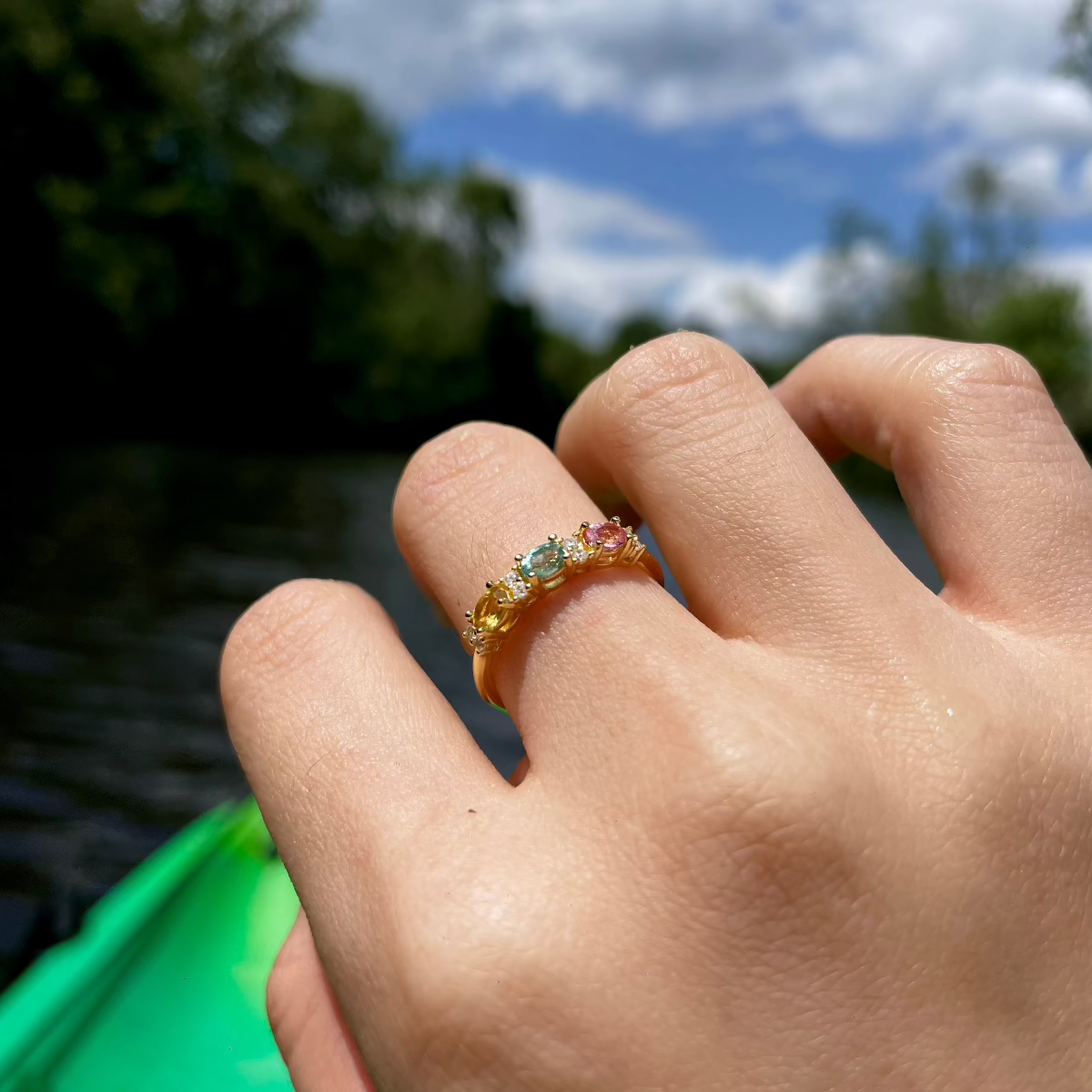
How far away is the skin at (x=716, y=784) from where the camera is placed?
693mm

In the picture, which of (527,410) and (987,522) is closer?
(987,522)

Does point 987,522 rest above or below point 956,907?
above

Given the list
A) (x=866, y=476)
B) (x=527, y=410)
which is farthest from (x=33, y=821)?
(x=527, y=410)

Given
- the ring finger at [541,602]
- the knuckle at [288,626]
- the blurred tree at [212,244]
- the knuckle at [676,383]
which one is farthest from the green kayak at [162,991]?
the blurred tree at [212,244]

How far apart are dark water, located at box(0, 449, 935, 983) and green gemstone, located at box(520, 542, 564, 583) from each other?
1.51 metres

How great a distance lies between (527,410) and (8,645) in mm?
30094

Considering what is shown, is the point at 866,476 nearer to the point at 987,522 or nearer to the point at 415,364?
the point at 415,364

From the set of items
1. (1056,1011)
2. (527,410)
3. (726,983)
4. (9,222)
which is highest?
(527,410)

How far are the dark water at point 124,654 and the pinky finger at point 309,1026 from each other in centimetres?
109

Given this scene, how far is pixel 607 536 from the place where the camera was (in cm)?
88

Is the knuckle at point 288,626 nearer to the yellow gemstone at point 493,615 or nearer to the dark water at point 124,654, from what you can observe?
the yellow gemstone at point 493,615

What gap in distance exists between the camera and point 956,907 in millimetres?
717

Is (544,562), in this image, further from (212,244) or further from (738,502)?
(212,244)

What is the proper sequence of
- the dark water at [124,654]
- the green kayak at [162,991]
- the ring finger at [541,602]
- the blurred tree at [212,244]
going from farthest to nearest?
the blurred tree at [212,244] < the dark water at [124,654] < the green kayak at [162,991] < the ring finger at [541,602]
